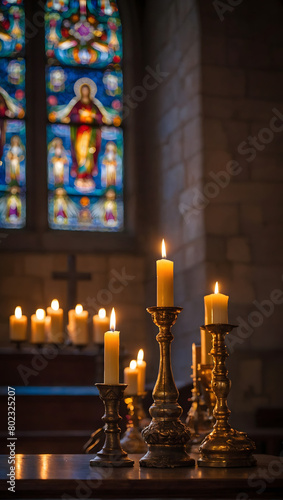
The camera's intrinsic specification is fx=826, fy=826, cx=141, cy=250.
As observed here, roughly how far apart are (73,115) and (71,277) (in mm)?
1829

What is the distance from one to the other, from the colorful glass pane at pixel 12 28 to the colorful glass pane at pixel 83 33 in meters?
0.25

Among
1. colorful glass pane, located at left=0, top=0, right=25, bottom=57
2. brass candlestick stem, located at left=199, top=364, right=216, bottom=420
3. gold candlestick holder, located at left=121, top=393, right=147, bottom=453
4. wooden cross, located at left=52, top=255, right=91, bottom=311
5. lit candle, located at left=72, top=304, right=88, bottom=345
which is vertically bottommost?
gold candlestick holder, located at left=121, top=393, right=147, bottom=453

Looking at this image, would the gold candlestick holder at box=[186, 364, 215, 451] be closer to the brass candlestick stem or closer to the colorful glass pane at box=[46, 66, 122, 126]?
the brass candlestick stem

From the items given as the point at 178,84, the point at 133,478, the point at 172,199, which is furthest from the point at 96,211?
the point at 133,478

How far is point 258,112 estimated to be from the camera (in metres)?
6.23

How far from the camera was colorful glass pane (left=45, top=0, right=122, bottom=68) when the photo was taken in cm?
766

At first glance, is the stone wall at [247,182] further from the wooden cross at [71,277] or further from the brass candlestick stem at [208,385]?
the brass candlestick stem at [208,385]

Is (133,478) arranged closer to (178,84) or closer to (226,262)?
(226,262)

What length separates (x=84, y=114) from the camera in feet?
25.0

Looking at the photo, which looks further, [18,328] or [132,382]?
[18,328]

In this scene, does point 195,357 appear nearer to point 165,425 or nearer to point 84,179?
point 165,425

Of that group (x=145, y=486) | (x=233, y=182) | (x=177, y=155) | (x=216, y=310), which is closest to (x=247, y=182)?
(x=233, y=182)

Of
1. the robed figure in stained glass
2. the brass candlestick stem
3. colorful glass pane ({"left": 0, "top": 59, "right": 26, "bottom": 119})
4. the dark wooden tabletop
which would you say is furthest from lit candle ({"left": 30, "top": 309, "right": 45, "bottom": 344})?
the dark wooden tabletop

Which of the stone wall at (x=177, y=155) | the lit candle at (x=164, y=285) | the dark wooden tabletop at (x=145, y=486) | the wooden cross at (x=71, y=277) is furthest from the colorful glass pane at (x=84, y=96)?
the dark wooden tabletop at (x=145, y=486)
